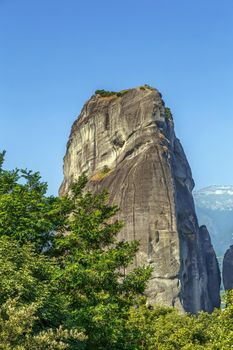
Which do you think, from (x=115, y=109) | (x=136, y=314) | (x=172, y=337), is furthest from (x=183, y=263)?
(x=172, y=337)

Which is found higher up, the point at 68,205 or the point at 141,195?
the point at 141,195

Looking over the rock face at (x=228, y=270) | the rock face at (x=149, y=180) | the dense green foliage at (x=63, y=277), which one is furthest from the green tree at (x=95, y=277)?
the rock face at (x=228, y=270)

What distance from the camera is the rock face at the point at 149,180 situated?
292ft

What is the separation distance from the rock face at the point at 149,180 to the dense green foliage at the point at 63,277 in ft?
169

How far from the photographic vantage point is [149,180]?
94.2 m

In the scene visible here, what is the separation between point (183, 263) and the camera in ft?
307

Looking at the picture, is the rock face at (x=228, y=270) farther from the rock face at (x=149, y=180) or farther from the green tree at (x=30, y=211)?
the green tree at (x=30, y=211)

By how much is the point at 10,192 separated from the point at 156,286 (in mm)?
52941

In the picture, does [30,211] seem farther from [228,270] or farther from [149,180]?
[228,270]

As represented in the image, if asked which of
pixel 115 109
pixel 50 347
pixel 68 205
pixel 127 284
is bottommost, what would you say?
pixel 50 347

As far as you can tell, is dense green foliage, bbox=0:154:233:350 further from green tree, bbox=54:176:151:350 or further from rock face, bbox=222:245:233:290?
rock face, bbox=222:245:233:290

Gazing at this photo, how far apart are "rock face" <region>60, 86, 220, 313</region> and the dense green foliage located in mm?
51406

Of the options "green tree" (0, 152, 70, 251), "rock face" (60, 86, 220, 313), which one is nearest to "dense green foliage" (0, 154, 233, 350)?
"green tree" (0, 152, 70, 251)

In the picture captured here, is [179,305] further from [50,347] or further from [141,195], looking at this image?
[50,347]
